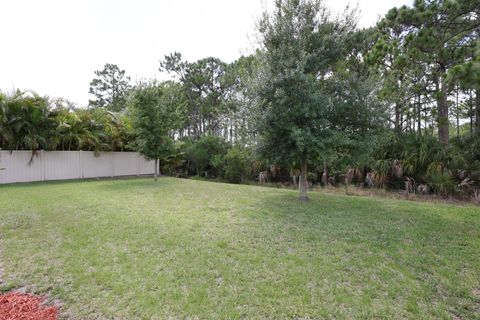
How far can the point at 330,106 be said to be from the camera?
6.20 meters

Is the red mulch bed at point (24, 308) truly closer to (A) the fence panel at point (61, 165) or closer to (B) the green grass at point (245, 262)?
(B) the green grass at point (245, 262)

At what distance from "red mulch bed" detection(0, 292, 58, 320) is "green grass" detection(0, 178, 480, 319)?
12 centimetres

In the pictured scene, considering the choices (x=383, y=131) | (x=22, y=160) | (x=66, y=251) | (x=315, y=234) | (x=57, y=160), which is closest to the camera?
(x=66, y=251)

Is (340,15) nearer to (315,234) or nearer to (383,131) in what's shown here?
(383,131)

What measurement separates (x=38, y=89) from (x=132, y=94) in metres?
4.16

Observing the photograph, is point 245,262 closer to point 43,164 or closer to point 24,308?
point 24,308

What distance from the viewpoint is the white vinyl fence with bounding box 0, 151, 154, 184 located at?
10195 mm

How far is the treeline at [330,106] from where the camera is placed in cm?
616

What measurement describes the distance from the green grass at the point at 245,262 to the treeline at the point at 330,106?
2.09 meters

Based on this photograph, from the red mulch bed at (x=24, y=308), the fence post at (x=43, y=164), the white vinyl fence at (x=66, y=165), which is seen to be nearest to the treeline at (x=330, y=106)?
the fence post at (x=43, y=164)

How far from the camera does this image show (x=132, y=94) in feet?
35.7

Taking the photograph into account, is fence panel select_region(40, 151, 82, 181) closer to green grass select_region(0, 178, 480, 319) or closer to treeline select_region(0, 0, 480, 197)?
treeline select_region(0, 0, 480, 197)

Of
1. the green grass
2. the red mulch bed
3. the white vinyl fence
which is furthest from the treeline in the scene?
the red mulch bed

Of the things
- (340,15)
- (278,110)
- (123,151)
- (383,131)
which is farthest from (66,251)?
(123,151)
